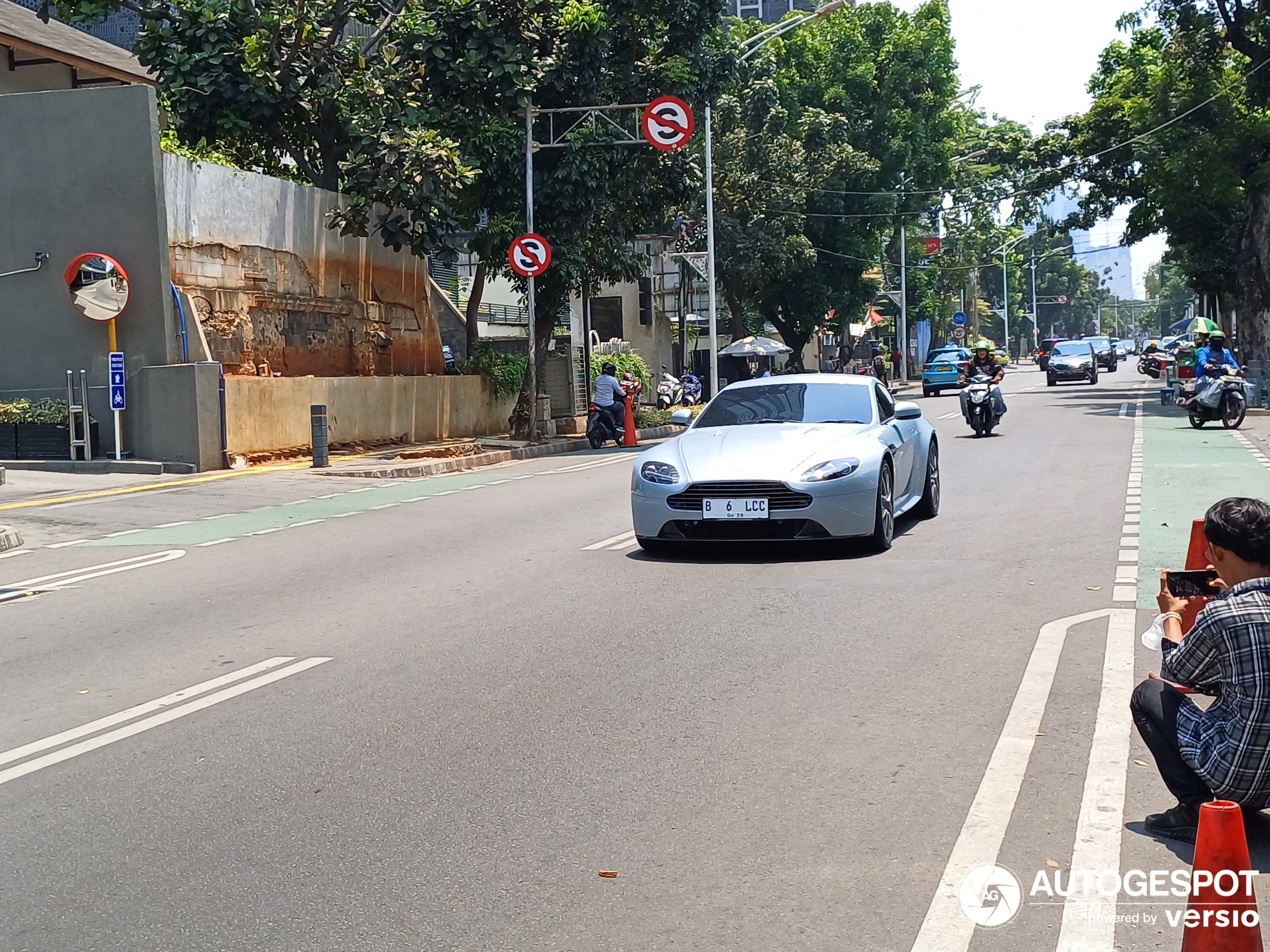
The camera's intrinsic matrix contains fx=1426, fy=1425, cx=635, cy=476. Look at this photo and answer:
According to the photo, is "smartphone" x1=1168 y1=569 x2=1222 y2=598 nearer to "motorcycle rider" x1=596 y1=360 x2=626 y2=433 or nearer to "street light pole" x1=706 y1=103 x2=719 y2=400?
"motorcycle rider" x1=596 y1=360 x2=626 y2=433

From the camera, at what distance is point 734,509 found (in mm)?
10398

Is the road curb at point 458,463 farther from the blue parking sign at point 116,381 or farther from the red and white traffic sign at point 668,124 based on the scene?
the red and white traffic sign at point 668,124

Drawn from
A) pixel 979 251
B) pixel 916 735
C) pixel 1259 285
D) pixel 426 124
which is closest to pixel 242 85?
pixel 426 124

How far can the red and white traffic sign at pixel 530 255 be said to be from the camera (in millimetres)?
25875

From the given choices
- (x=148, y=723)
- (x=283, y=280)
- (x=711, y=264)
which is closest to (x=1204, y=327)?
(x=711, y=264)

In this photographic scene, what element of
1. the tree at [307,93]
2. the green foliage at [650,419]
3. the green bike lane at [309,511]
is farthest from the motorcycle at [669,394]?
the green bike lane at [309,511]

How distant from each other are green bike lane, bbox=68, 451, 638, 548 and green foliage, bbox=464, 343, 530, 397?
9.14 m

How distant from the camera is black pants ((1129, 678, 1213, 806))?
14.8ft

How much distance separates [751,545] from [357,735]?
18.9 ft

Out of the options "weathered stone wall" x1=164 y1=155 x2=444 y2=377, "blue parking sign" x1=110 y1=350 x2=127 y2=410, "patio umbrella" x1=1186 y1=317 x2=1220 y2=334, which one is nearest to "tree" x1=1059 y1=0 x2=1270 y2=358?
"patio umbrella" x1=1186 y1=317 x2=1220 y2=334

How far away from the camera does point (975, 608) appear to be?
8.59 meters

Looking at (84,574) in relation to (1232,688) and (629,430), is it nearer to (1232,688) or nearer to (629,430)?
(1232,688)

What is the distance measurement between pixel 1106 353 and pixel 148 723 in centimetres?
6894

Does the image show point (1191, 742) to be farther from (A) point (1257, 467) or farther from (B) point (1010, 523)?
(A) point (1257, 467)
